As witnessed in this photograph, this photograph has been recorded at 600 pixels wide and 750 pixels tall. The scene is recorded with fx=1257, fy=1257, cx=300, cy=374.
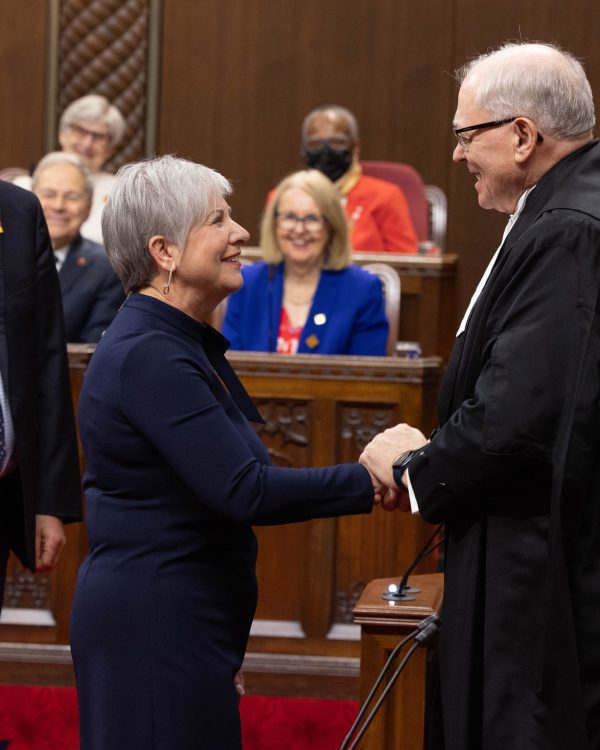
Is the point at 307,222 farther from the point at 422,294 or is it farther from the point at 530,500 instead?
the point at 530,500

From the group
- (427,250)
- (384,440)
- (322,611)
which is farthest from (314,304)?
(384,440)

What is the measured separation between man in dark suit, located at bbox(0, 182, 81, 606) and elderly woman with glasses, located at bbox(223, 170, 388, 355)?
197 cm

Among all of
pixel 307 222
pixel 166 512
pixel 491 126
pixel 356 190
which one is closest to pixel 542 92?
pixel 491 126

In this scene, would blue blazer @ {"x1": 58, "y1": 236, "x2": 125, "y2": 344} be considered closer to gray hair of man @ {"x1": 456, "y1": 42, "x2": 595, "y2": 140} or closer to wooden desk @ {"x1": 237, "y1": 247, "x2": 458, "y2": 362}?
wooden desk @ {"x1": 237, "y1": 247, "x2": 458, "y2": 362}

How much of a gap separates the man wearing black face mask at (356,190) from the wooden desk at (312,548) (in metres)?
2.32

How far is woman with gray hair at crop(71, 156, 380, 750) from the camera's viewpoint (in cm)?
200

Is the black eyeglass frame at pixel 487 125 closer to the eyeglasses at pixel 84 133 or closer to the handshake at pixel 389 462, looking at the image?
the handshake at pixel 389 462

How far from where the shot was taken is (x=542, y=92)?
215 centimetres

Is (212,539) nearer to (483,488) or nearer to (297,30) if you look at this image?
(483,488)

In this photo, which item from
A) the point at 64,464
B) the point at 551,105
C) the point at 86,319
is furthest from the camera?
the point at 86,319

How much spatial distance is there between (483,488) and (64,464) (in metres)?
1.09

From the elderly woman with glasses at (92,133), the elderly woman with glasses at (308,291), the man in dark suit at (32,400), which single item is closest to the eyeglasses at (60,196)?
the elderly woman with glasses at (308,291)

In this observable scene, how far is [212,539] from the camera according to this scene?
2.07 m

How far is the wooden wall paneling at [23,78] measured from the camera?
8008 millimetres
